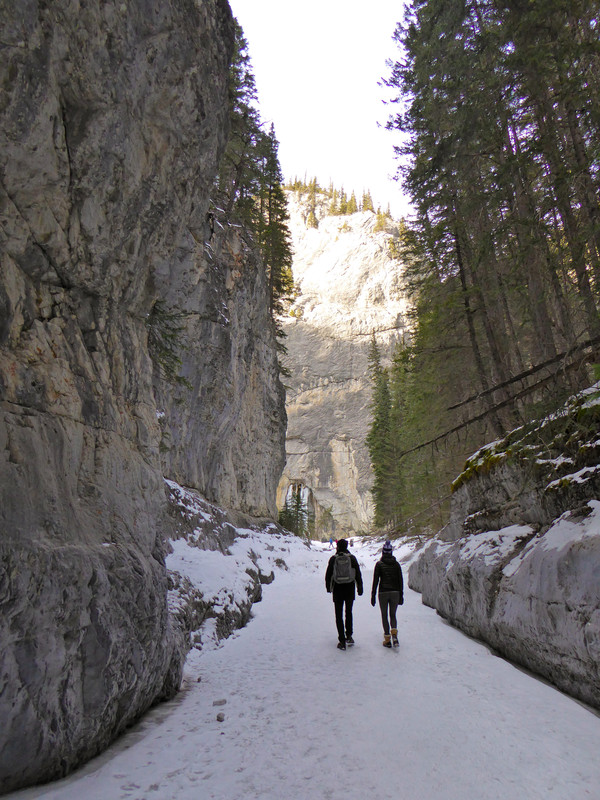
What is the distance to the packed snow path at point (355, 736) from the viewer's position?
2.98 meters

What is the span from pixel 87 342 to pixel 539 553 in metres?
6.27

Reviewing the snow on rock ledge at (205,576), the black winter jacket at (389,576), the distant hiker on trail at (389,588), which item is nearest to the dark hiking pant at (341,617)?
the distant hiker on trail at (389,588)

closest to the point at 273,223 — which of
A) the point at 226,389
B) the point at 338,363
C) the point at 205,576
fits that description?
the point at 226,389

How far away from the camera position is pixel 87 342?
493 cm

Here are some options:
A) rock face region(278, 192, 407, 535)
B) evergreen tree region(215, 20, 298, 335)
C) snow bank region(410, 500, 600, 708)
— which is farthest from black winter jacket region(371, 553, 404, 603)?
rock face region(278, 192, 407, 535)

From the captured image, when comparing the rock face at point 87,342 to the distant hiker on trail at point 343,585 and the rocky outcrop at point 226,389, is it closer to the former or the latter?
the distant hiker on trail at point 343,585

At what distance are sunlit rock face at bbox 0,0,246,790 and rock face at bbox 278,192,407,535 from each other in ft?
180

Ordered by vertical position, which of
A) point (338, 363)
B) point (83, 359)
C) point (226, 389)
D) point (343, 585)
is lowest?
point (343, 585)

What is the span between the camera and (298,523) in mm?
42562

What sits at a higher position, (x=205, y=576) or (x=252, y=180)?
(x=252, y=180)

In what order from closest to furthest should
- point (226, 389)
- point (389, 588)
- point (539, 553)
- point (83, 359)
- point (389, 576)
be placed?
point (83, 359) < point (539, 553) < point (389, 588) < point (389, 576) < point (226, 389)

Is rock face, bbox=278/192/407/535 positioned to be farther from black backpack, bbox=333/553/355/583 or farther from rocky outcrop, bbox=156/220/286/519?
black backpack, bbox=333/553/355/583

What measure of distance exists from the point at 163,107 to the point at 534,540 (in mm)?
8121

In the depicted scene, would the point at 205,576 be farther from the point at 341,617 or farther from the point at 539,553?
the point at 539,553
